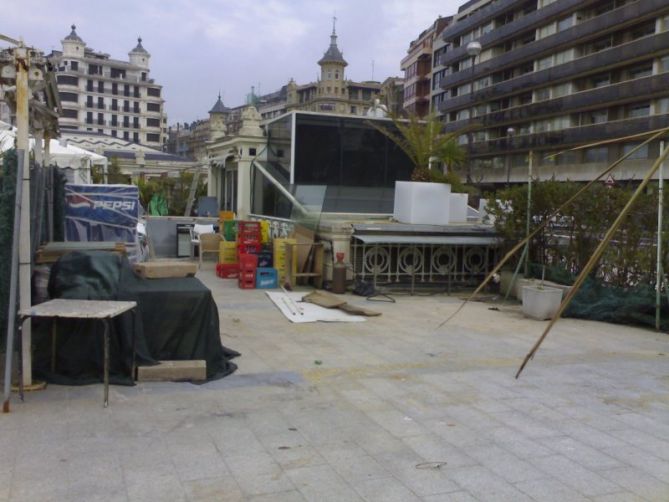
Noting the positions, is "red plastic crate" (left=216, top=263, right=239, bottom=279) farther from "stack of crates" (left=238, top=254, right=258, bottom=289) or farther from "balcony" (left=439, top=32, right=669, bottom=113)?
"balcony" (left=439, top=32, right=669, bottom=113)

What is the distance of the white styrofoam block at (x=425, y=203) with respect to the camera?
527 inches

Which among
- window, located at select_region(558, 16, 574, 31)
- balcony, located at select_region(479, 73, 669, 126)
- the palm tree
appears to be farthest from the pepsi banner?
window, located at select_region(558, 16, 574, 31)

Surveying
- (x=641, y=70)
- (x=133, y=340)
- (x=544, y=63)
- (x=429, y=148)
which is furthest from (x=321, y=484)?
(x=544, y=63)

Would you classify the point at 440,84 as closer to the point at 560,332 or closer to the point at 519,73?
the point at 519,73

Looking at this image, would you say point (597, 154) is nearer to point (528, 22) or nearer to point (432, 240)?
point (528, 22)

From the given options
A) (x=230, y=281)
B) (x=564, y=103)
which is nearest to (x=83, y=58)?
(x=564, y=103)

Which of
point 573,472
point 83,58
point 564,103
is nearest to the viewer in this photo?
point 573,472

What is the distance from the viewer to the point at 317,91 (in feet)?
378

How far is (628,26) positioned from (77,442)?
152 feet

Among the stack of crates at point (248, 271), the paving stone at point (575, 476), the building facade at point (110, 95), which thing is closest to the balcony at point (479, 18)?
the stack of crates at point (248, 271)

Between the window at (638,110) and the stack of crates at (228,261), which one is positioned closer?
the stack of crates at (228,261)

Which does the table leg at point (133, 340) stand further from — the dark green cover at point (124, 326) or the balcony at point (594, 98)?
the balcony at point (594, 98)

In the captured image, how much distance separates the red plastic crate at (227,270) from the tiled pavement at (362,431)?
6.34 meters

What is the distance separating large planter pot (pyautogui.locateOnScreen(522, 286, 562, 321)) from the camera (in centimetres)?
1011
